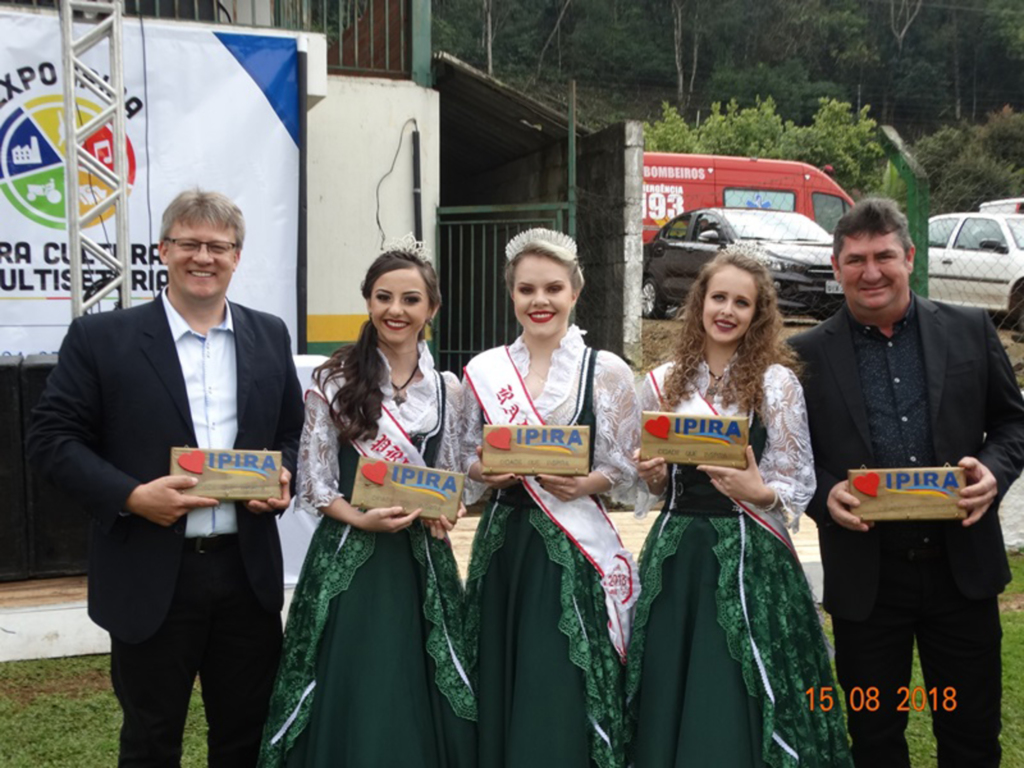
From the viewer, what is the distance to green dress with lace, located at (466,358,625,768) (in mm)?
2977

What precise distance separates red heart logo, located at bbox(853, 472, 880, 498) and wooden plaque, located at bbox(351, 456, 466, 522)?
107 cm

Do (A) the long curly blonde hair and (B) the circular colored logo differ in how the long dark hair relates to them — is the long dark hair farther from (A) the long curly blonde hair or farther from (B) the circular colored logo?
(B) the circular colored logo

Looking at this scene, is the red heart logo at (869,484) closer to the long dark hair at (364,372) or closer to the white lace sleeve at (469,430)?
the white lace sleeve at (469,430)

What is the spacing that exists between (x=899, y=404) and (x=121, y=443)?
2149mm

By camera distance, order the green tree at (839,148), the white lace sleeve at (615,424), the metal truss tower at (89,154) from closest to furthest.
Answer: the white lace sleeve at (615,424) < the metal truss tower at (89,154) < the green tree at (839,148)

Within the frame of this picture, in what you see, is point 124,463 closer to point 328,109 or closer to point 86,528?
point 86,528

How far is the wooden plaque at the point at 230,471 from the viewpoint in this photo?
282 cm

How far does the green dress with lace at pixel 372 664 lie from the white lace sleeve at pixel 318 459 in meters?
0.06

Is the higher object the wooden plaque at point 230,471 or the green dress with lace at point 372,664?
the wooden plaque at point 230,471

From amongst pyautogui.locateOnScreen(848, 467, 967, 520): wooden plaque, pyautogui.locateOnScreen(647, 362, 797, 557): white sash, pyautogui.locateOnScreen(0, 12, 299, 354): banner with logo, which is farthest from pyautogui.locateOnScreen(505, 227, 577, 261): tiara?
pyautogui.locateOnScreen(0, 12, 299, 354): banner with logo

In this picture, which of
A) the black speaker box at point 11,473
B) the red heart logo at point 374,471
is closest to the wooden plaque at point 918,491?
the red heart logo at point 374,471

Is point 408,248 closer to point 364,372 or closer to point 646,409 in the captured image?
point 364,372

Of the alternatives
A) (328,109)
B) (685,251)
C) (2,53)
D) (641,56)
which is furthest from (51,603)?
(641,56)

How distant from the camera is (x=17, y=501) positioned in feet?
16.3
